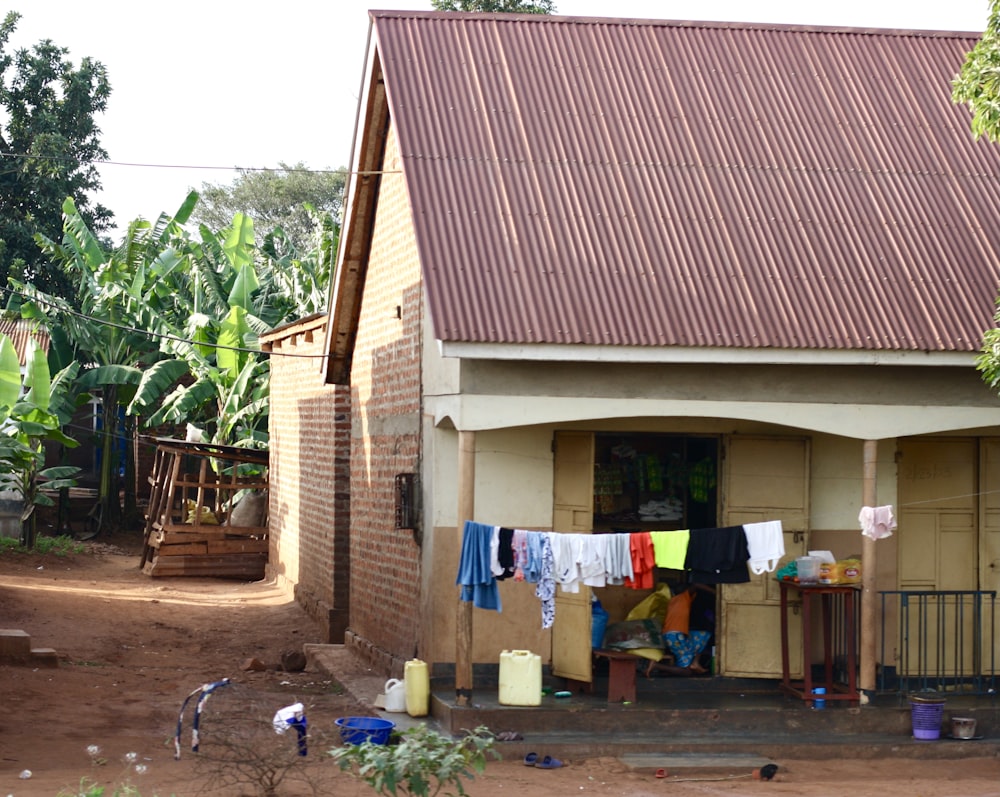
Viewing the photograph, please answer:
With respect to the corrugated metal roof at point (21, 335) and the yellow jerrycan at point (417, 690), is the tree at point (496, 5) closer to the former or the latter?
the corrugated metal roof at point (21, 335)

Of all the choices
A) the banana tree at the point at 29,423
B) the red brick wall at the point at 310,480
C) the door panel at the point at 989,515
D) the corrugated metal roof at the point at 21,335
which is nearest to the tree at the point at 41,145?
the corrugated metal roof at the point at 21,335

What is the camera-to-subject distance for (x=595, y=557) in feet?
33.6

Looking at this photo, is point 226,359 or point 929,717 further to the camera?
point 226,359

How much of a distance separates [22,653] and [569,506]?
595cm

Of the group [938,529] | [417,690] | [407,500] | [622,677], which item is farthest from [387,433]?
[938,529]

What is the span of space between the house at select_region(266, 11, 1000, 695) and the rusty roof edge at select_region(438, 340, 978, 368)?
0.8 inches

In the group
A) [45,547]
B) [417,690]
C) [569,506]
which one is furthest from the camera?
[45,547]

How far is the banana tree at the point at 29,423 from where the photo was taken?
18.3 m

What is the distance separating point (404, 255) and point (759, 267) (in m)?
3.40

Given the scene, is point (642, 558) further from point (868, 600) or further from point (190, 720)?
point (190, 720)

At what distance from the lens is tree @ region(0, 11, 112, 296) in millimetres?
30500

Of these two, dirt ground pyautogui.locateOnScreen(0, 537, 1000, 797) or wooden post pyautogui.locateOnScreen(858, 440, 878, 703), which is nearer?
dirt ground pyautogui.locateOnScreen(0, 537, 1000, 797)

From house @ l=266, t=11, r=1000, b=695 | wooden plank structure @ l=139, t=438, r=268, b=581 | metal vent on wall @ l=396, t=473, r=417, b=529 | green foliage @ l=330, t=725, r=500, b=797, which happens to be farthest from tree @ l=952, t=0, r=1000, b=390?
wooden plank structure @ l=139, t=438, r=268, b=581

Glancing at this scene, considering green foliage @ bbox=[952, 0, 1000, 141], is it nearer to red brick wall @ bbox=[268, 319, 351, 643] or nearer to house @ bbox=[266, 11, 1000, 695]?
house @ bbox=[266, 11, 1000, 695]
